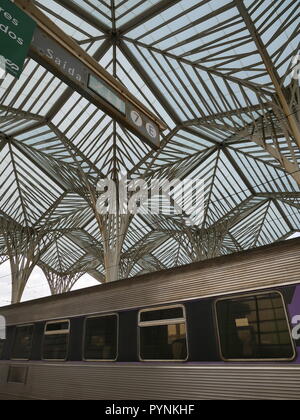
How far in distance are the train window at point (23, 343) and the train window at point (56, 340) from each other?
2.40ft

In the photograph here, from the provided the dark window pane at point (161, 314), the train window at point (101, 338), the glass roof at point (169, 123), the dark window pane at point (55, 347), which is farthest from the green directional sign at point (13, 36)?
the glass roof at point (169, 123)

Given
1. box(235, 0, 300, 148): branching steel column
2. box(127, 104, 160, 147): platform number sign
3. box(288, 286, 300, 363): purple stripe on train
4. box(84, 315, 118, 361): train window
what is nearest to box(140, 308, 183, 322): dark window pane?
box(84, 315, 118, 361): train window

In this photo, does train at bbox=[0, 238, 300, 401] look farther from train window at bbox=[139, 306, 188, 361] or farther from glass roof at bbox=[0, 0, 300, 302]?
glass roof at bbox=[0, 0, 300, 302]

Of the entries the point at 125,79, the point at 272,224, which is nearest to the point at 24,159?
the point at 125,79

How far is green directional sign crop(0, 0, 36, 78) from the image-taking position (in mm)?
4184

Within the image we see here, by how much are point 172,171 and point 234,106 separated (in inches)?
272

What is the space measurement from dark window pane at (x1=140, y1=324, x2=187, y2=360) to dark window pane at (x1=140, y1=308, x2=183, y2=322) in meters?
0.15

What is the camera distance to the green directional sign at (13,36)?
13.7 ft

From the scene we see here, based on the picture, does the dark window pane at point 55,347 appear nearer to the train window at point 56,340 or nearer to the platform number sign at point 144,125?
the train window at point 56,340

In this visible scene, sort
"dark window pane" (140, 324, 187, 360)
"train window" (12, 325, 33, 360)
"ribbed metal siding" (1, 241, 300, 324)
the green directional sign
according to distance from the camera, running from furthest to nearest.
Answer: "train window" (12, 325, 33, 360)
"dark window pane" (140, 324, 187, 360)
"ribbed metal siding" (1, 241, 300, 324)
the green directional sign

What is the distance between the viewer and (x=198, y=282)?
5602mm

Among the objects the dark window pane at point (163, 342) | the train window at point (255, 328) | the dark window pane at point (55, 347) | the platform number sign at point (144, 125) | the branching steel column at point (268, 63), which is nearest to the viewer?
the train window at point (255, 328)
